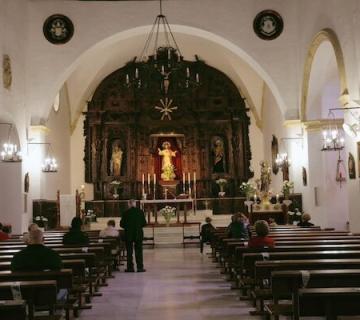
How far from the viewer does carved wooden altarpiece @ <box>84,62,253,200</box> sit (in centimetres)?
2452

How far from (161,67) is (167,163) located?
402 inches

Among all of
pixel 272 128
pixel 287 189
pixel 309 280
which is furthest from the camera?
pixel 272 128

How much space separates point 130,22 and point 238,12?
348 cm

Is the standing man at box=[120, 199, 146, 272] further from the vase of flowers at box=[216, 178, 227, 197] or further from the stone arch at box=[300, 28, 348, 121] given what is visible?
the vase of flowers at box=[216, 178, 227, 197]

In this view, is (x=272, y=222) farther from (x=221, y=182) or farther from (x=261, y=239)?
(x=221, y=182)

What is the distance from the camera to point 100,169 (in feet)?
80.3

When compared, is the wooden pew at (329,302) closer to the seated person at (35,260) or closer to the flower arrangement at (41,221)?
the seated person at (35,260)

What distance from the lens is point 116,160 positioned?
81.0ft

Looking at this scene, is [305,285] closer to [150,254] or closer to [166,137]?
[150,254]

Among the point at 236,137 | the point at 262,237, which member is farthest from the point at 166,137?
the point at 262,237

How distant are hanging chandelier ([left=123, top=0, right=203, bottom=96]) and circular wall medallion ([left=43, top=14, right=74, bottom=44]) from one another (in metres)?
2.34

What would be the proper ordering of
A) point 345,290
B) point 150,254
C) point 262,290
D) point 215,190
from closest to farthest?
1. point 345,290
2. point 262,290
3. point 150,254
4. point 215,190

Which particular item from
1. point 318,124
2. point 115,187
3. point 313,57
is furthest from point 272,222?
point 115,187

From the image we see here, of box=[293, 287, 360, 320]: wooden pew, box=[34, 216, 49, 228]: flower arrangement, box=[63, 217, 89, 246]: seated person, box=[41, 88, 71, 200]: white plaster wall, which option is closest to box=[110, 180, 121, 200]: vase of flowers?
box=[41, 88, 71, 200]: white plaster wall
